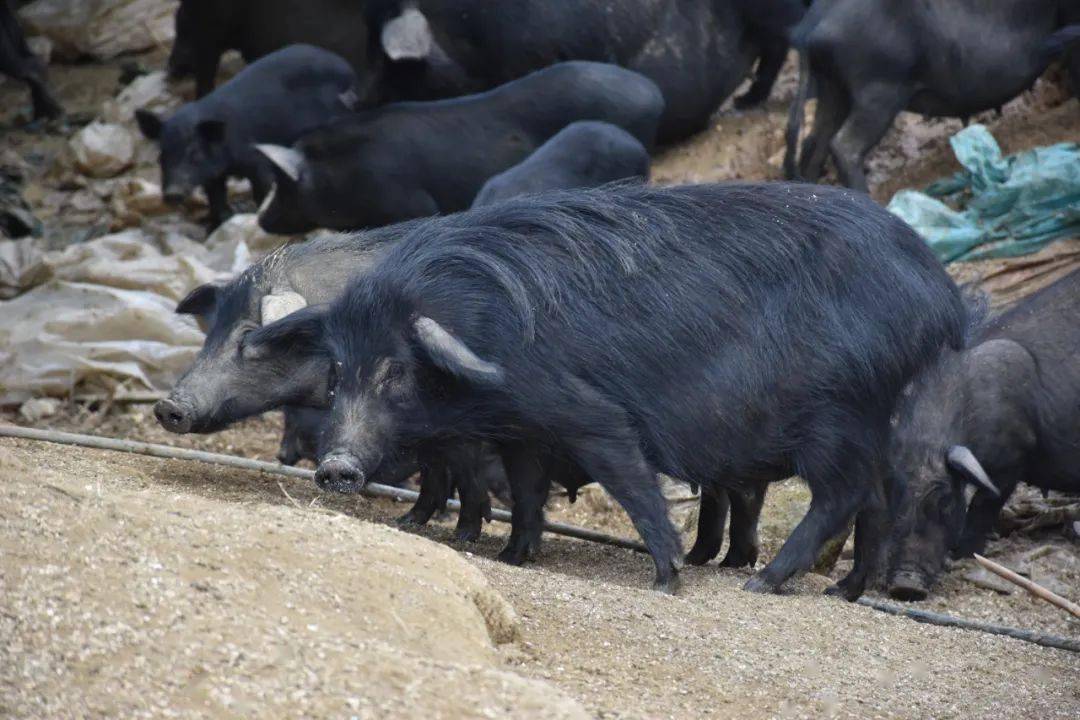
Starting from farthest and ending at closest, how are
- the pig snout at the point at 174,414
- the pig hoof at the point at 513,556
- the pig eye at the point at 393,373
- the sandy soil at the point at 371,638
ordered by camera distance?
the pig snout at the point at 174,414 → the pig hoof at the point at 513,556 → the pig eye at the point at 393,373 → the sandy soil at the point at 371,638

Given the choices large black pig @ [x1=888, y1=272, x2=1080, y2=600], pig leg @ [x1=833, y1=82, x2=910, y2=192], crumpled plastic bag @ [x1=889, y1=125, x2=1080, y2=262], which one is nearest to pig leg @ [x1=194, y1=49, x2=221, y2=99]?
pig leg @ [x1=833, y1=82, x2=910, y2=192]

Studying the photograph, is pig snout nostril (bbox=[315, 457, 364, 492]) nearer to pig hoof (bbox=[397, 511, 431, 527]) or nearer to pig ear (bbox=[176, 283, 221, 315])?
pig hoof (bbox=[397, 511, 431, 527])

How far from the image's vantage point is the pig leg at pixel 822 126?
9.84m

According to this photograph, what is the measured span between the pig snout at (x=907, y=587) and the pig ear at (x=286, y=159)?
444 centimetres

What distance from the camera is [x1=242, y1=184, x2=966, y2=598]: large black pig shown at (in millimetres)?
5672

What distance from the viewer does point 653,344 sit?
575 centimetres

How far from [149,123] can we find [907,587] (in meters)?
6.37

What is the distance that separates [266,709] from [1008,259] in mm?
6516

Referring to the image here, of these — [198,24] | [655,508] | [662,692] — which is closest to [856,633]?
[655,508]

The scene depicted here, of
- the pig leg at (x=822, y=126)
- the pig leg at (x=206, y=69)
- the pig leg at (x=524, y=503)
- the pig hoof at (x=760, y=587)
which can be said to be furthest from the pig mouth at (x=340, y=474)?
the pig leg at (x=206, y=69)

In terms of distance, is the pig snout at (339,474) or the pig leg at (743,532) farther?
the pig leg at (743,532)

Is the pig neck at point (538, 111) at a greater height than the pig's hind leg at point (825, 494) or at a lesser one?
lesser

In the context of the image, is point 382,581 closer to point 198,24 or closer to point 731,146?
point 731,146

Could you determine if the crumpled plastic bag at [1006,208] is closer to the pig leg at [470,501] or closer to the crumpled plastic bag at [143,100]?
the pig leg at [470,501]
